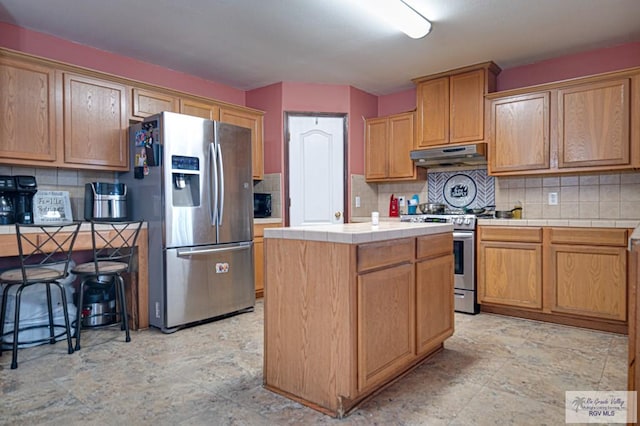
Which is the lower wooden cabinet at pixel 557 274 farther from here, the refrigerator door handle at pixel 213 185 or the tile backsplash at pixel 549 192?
the refrigerator door handle at pixel 213 185

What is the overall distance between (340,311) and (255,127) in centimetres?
313

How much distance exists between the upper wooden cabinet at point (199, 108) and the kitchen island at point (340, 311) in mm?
2308

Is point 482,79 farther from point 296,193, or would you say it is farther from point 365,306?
point 365,306

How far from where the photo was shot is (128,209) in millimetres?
3492

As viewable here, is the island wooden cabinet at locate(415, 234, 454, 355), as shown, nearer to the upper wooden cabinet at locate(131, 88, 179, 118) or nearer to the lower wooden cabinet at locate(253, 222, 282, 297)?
the lower wooden cabinet at locate(253, 222, 282, 297)

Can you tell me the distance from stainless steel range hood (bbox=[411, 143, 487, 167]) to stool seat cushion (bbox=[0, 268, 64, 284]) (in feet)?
11.2

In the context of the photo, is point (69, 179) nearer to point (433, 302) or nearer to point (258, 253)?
point (258, 253)

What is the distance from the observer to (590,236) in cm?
327

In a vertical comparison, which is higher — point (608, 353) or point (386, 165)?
point (386, 165)

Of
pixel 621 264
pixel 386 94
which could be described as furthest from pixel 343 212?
pixel 621 264

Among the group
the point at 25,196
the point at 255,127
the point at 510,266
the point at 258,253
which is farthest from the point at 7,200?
the point at 510,266

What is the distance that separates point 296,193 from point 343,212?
0.60m

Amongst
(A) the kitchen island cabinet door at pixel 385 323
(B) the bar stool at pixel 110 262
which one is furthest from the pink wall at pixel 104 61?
(A) the kitchen island cabinet door at pixel 385 323

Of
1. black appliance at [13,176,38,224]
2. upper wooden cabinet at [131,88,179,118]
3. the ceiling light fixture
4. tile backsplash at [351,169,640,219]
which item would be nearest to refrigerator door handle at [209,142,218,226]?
upper wooden cabinet at [131,88,179,118]
